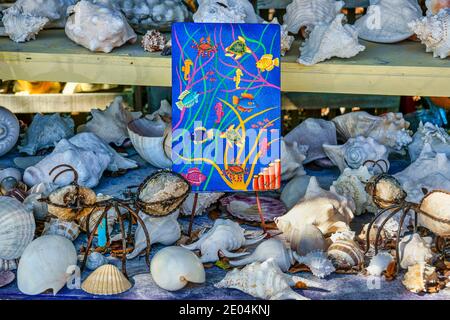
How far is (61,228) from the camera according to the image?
3021mm

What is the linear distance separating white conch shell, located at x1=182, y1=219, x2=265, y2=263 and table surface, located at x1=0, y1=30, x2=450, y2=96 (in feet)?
2.30

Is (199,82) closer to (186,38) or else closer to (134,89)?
(186,38)

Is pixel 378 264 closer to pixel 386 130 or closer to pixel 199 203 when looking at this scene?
pixel 199 203

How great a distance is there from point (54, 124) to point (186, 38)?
1080mm

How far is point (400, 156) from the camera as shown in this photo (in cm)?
389

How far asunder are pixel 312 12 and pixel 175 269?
4.57ft

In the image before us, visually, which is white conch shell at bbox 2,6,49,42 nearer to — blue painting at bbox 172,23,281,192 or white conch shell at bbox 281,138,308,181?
blue painting at bbox 172,23,281,192

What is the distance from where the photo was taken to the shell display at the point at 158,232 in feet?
9.73

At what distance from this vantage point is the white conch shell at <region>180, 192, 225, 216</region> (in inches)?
128

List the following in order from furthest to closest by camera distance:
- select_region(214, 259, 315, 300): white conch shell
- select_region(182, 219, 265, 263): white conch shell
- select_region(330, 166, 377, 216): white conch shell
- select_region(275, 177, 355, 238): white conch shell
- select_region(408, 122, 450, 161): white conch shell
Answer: select_region(408, 122, 450, 161): white conch shell < select_region(330, 166, 377, 216): white conch shell < select_region(275, 177, 355, 238): white conch shell < select_region(182, 219, 265, 263): white conch shell < select_region(214, 259, 315, 300): white conch shell

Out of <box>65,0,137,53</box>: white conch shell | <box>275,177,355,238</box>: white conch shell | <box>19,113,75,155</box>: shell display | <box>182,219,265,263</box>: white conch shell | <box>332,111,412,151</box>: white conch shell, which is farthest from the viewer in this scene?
<box>19,113,75,155</box>: shell display

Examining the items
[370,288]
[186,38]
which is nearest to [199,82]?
[186,38]

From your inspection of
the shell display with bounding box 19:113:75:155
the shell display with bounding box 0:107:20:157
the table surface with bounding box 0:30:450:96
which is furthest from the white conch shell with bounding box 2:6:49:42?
the shell display with bounding box 19:113:75:155

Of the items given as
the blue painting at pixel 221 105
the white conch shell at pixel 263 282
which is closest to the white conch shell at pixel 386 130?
the blue painting at pixel 221 105
